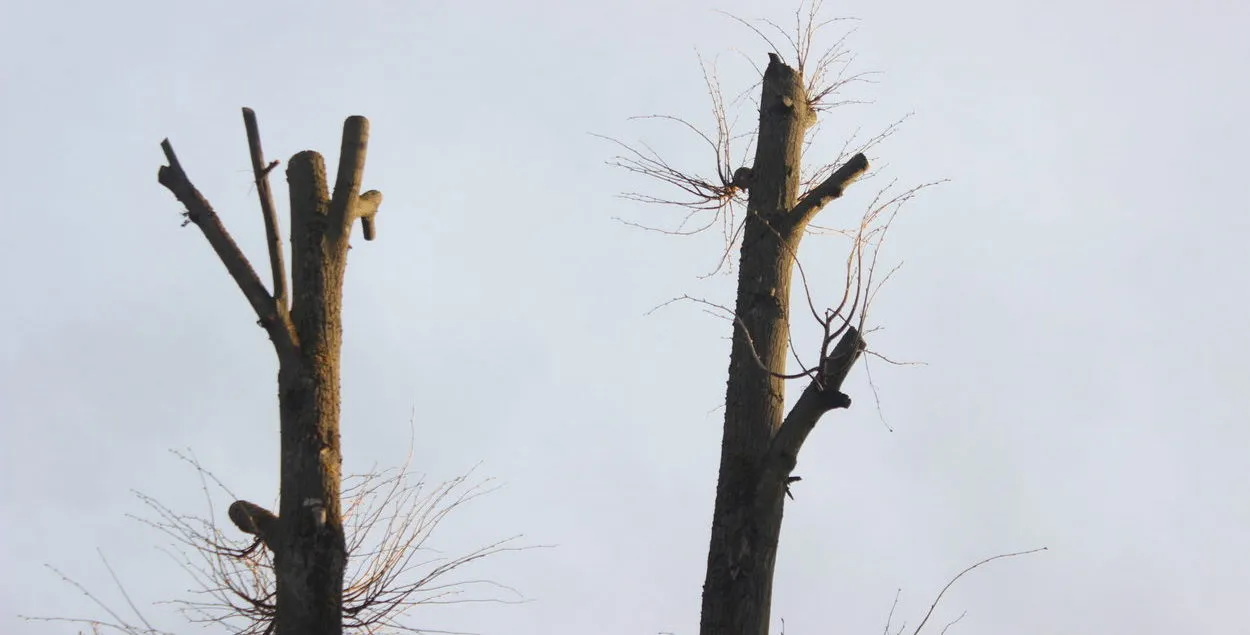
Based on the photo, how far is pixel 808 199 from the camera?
266 inches

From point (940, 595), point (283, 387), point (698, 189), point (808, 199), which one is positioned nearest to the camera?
point (940, 595)

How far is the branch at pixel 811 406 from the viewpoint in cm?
599

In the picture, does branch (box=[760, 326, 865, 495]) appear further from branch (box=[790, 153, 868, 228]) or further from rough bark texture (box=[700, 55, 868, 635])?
branch (box=[790, 153, 868, 228])

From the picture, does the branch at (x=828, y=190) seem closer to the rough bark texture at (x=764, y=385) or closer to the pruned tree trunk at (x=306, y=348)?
the rough bark texture at (x=764, y=385)

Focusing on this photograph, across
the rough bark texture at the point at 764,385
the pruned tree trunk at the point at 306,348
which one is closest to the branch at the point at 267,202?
the pruned tree trunk at the point at 306,348

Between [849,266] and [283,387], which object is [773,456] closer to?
[849,266]

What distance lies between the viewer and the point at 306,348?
6.21m

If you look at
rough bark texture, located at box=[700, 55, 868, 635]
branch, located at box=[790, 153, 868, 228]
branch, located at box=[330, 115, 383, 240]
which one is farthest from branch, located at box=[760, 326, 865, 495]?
branch, located at box=[330, 115, 383, 240]

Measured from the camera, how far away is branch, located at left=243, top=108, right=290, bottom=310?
20.7 feet

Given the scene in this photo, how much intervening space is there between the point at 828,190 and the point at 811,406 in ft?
4.12

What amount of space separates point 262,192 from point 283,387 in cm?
88

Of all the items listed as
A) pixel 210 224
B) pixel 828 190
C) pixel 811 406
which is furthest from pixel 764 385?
pixel 210 224

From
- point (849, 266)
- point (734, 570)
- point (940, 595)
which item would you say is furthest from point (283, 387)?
point (940, 595)

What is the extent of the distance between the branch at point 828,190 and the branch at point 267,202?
2.36 m
